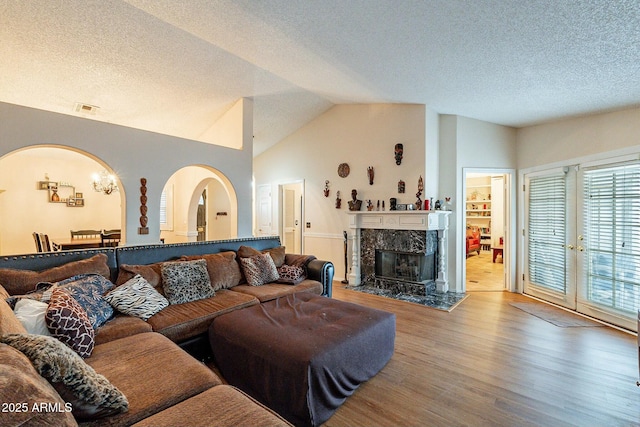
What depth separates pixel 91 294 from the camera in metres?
2.19

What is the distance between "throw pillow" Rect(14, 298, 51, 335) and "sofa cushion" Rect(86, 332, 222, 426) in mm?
316

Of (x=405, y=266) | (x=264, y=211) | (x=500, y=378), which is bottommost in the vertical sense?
(x=500, y=378)

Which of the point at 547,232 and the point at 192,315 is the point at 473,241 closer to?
the point at 547,232

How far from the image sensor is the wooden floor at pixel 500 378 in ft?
6.11

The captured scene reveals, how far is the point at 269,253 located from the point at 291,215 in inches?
135

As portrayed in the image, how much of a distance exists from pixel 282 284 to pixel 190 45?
3075 mm

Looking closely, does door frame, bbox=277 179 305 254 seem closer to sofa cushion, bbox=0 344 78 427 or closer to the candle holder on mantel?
the candle holder on mantel

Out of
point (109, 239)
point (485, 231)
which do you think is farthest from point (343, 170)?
point (485, 231)

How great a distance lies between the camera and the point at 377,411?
74.8 inches

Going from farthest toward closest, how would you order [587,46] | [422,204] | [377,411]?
[422,204], [587,46], [377,411]

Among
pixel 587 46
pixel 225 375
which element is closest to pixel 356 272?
pixel 225 375

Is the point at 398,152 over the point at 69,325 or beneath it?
over

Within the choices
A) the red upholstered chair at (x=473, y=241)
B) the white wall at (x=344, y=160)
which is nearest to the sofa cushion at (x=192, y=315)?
the white wall at (x=344, y=160)

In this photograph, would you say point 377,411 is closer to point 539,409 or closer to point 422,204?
point 539,409
